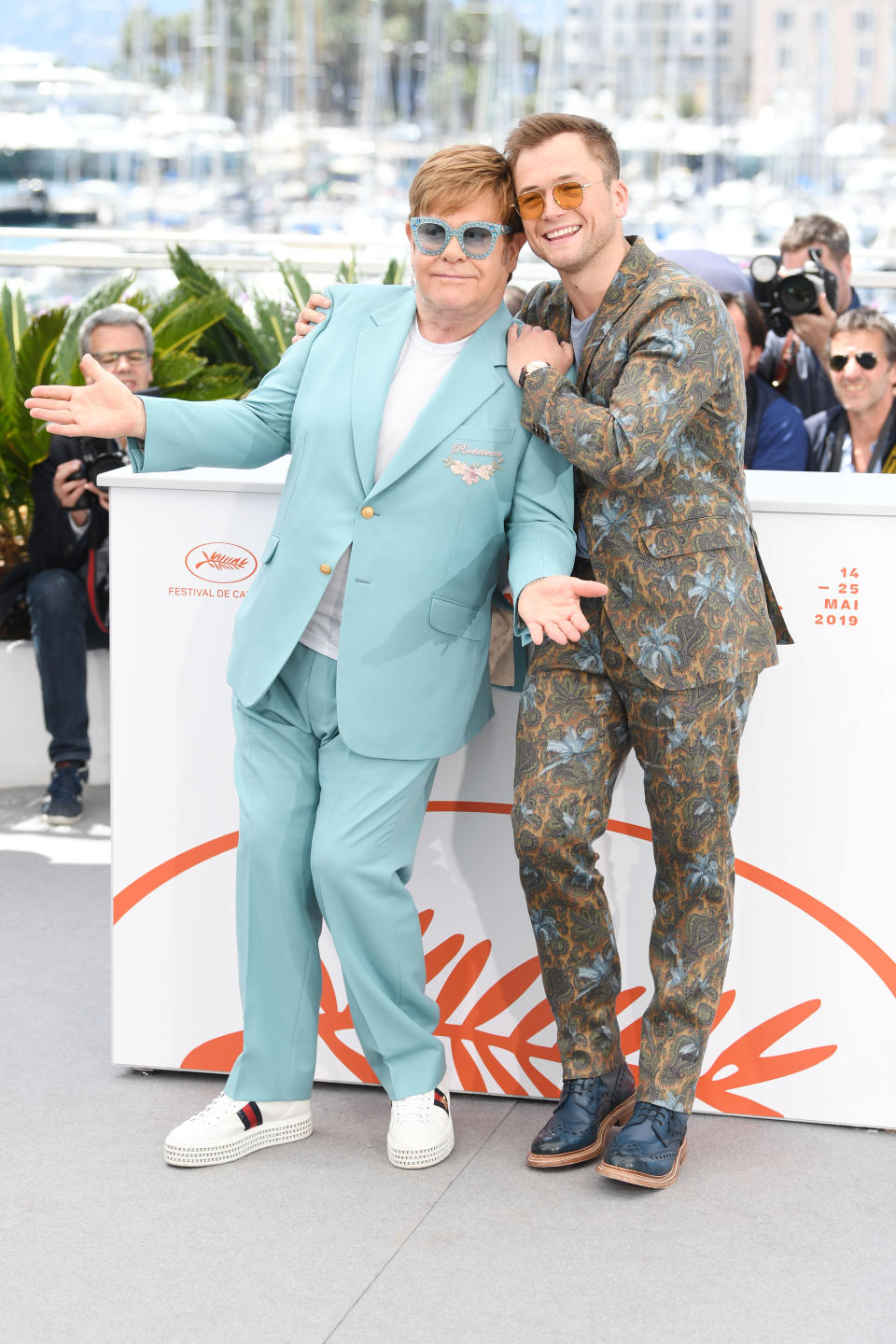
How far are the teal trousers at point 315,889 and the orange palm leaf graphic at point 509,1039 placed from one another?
20cm

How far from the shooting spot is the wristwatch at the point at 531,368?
99.7 inches

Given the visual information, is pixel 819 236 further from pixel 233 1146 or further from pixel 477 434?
pixel 233 1146

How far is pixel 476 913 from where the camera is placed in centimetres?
301

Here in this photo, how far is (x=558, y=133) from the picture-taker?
2488 millimetres

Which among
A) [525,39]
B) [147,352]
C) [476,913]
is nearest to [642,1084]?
[476,913]

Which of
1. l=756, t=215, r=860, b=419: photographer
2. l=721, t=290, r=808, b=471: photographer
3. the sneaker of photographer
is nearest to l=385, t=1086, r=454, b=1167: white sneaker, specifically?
l=721, t=290, r=808, b=471: photographer

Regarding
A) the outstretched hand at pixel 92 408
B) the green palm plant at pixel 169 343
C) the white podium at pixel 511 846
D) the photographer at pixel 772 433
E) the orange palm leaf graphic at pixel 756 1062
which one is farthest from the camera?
the green palm plant at pixel 169 343

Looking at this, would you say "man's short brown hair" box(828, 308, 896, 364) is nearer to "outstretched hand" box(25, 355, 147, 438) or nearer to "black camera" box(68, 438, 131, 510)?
"black camera" box(68, 438, 131, 510)

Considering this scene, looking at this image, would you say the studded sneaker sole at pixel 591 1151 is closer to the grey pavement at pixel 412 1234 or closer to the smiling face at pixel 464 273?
the grey pavement at pixel 412 1234

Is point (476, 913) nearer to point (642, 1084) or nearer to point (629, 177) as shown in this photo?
point (642, 1084)

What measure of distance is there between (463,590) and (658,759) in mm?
432

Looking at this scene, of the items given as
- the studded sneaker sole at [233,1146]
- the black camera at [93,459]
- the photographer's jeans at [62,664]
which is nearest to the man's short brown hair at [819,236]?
the black camera at [93,459]

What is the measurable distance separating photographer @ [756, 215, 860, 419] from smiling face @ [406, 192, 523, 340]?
2.57 metres

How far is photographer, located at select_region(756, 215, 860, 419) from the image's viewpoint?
505 centimetres
